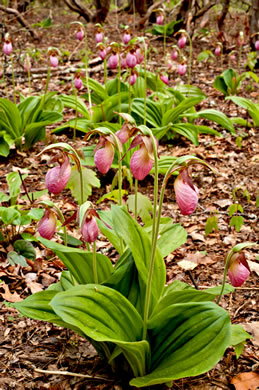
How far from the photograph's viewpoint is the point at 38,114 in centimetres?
407

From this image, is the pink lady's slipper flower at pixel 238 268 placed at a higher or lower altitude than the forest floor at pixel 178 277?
higher

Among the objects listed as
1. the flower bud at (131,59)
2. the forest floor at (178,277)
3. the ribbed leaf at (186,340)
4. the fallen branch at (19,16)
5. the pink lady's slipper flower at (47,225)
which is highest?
the fallen branch at (19,16)

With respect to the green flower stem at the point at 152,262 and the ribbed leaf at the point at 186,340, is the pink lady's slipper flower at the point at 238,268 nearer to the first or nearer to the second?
the ribbed leaf at the point at 186,340

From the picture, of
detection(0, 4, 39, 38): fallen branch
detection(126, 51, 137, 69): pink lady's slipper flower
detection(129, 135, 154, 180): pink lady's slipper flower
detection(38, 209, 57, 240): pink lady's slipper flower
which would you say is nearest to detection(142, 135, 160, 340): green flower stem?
detection(129, 135, 154, 180): pink lady's slipper flower

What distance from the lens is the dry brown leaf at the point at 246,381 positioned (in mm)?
1605

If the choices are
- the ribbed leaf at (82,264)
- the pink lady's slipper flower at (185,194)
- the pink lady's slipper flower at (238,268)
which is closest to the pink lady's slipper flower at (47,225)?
the ribbed leaf at (82,264)

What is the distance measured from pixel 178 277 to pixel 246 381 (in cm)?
79

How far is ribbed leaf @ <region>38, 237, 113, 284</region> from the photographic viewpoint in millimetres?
1636

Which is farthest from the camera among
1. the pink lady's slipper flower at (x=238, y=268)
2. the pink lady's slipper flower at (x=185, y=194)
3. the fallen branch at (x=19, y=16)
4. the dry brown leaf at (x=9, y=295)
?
the fallen branch at (x=19, y=16)

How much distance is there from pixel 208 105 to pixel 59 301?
4.35 metres

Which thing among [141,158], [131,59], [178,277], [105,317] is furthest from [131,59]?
[105,317]

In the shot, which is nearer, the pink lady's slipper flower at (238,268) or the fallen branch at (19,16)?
the pink lady's slipper flower at (238,268)

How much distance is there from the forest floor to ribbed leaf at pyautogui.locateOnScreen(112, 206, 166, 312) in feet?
1.33

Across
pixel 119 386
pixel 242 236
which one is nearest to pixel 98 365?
pixel 119 386
